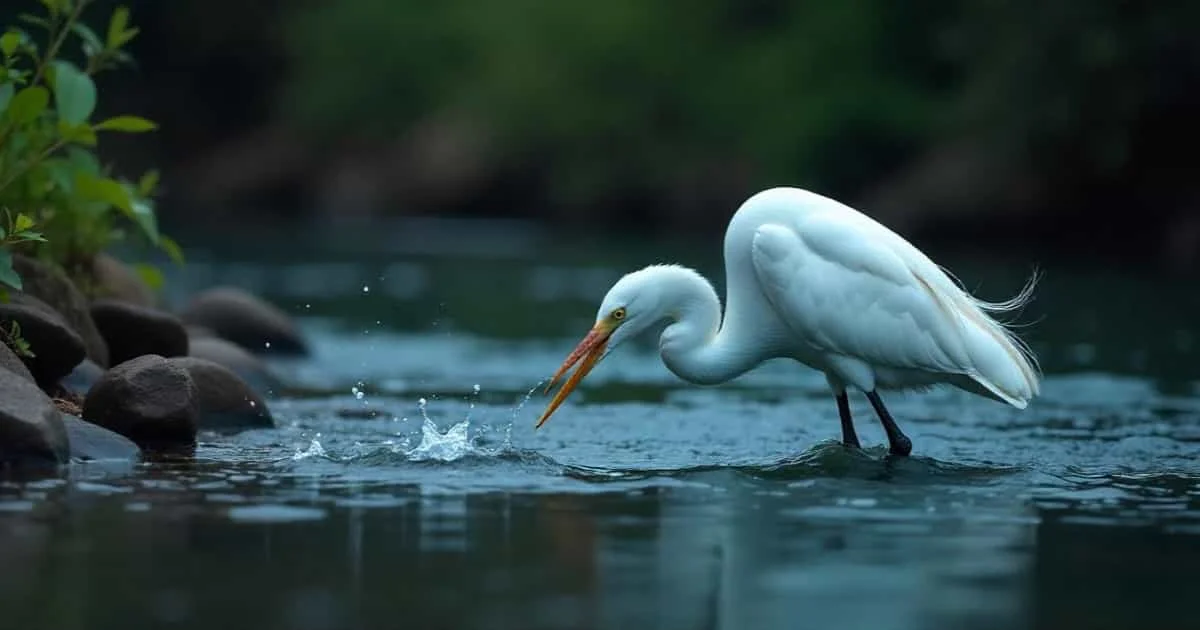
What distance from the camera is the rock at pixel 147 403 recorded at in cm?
1011

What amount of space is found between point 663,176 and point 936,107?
9.20 meters

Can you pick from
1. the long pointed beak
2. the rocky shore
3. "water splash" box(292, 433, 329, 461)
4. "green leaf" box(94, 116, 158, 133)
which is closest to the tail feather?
the long pointed beak

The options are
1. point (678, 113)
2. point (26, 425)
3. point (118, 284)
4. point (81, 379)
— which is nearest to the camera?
point (26, 425)

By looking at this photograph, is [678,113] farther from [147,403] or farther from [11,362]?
[11,362]

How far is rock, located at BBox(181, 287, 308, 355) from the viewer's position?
1691 centimetres

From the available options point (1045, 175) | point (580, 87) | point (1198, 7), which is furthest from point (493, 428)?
point (580, 87)

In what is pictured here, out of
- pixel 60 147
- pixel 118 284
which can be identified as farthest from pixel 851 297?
pixel 118 284

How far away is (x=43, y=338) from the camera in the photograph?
10383mm

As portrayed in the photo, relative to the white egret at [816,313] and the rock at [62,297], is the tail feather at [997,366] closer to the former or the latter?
the white egret at [816,313]

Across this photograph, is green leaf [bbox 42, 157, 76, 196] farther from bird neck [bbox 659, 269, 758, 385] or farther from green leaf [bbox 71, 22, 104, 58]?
bird neck [bbox 659, 269, 758, 385]

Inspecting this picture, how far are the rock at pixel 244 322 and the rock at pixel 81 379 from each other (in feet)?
16.8

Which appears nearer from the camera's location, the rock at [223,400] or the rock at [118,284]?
the rock at [223,400]

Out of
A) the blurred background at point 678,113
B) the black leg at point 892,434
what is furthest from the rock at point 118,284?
the blurred background at point 678,113

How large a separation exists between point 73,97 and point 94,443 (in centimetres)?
182
